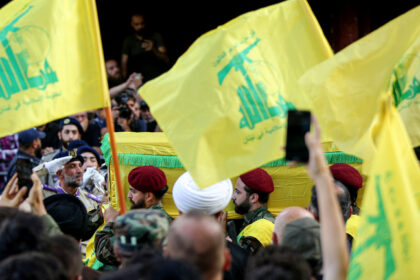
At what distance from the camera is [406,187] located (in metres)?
2.98

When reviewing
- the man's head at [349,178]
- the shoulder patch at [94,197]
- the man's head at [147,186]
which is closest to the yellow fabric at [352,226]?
the man's head at [349,178]

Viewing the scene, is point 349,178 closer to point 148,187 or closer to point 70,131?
point 148,187

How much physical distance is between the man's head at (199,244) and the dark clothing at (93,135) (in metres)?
5.34

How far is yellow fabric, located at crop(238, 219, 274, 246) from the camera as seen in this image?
4.72 metres

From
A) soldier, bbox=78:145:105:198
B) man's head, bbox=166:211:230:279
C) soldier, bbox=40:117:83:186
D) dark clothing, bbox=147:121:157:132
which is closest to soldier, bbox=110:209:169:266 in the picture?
man's head, bbox=166:211:230:279

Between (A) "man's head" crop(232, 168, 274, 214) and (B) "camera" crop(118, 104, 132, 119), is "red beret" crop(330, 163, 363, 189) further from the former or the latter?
(B) "camera" crop(118, 104, 132, 119)

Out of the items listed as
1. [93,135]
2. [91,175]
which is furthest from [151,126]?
[91,175]

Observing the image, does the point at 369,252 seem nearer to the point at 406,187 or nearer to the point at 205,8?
the point at 406,187

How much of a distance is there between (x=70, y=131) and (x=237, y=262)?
4.16 meters

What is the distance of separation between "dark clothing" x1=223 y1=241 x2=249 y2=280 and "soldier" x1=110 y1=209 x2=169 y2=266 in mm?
534

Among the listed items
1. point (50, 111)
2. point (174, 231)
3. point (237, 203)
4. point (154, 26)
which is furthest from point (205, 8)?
point (174, 231)

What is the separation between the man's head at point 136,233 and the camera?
3461 mm

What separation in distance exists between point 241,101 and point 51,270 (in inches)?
69.7

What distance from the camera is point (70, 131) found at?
7734mm
